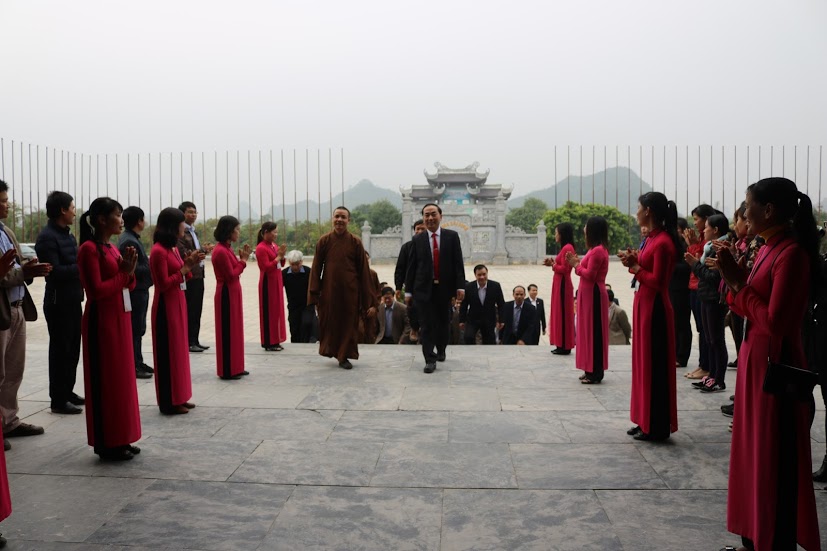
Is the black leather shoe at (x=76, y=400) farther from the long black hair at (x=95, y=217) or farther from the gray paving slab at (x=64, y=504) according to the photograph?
the long black hair at (x=95, y=217)

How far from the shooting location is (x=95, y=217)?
3.80 m

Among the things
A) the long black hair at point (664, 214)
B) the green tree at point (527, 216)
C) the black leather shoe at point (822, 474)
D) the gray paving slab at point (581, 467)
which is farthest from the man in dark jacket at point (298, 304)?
the green tree at point (527, 216)

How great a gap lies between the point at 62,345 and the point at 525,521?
3.58 metres

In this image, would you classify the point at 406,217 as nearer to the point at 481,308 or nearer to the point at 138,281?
the point at 481,308

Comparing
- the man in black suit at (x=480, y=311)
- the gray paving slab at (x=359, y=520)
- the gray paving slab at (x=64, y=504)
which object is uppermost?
the man in black suit at (x=480, y=311)

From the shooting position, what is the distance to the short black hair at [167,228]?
190 inches

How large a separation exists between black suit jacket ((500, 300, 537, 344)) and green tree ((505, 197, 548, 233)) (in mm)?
45445

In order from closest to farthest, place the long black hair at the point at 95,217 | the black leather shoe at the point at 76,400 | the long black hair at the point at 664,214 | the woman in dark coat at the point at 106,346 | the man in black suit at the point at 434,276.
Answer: the woman in dark coat at the point at 106,346
the long black hair at the point at 95,217
the long black hair at the point at 664,214
the black leather shoe at the point at 76,400
the man in black suit at the point at 434,276

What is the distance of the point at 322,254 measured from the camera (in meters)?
6.84

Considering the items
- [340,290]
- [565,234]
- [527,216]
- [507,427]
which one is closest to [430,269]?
[340,290]

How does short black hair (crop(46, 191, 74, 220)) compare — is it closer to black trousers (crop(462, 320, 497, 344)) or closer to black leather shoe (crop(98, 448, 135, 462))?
black leather shoe (crop(98, 448, 135, 462))

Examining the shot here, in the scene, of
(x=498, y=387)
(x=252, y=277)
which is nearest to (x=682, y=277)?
(x=498, y=387)

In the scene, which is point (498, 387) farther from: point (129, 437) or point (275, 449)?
point (129, 437)

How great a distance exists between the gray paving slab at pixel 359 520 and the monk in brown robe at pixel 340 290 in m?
3.43
